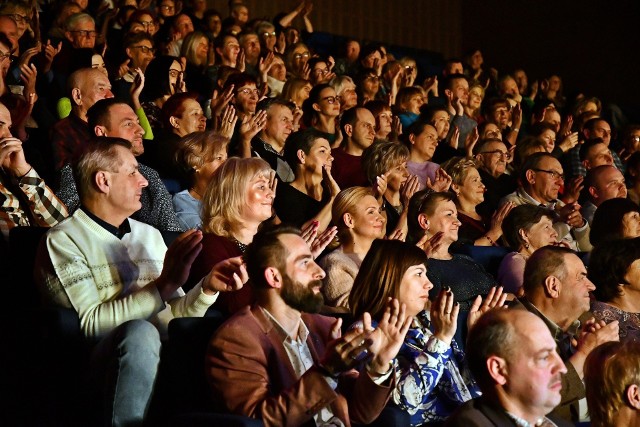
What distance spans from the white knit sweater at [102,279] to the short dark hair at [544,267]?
3.34 feet

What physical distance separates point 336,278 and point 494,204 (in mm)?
1841

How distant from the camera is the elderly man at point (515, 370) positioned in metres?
1.86

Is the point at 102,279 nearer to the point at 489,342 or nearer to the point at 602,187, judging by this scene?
the point at 489,342

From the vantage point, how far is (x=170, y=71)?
4.52 metres

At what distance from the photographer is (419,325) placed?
8.39 ft

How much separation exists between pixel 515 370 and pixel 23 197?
163 cm

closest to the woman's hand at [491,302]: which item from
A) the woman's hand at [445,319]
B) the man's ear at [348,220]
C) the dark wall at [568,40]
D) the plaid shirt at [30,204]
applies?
the woman's hand at [445,319]

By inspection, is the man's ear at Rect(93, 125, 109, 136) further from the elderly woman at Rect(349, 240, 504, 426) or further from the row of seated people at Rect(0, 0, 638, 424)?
the elderly woman at Rect(349, 240, 504, 426)

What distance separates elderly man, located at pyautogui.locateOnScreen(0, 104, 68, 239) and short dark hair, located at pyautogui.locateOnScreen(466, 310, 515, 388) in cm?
143

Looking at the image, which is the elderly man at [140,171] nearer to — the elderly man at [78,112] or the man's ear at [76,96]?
the elderly man at [78,112]

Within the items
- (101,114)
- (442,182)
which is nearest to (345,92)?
(442,182)

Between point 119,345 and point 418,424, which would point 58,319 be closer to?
point 119,345

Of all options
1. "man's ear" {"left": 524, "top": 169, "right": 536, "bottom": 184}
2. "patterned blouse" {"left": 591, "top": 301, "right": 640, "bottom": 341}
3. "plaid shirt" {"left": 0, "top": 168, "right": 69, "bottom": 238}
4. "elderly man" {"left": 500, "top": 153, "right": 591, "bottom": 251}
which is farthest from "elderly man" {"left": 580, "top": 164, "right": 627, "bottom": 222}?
"plaid shirt" {"left": 0, "top": 168, "right": 69, "bottom": 238}

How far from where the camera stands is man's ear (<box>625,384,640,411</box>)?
206 cm
